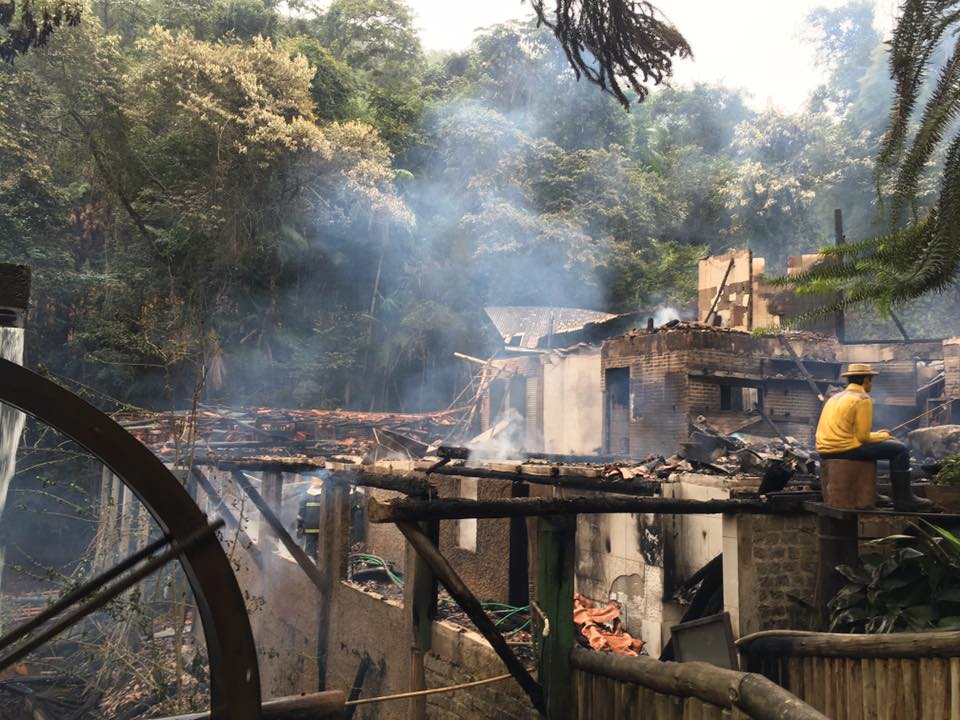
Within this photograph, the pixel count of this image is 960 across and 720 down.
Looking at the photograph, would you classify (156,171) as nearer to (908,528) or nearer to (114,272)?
(114,272)

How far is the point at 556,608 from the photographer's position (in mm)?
4918

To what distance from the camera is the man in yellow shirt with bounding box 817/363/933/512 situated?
5781mm

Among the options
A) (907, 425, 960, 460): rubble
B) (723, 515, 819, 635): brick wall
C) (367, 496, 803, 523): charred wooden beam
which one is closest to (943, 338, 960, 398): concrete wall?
(907, 425, 960, 460): rubble

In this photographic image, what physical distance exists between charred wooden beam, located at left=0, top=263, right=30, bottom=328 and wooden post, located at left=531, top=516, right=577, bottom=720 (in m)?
3.27

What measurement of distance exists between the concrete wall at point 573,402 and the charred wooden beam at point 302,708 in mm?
17470

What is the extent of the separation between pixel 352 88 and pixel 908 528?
31.7 metres

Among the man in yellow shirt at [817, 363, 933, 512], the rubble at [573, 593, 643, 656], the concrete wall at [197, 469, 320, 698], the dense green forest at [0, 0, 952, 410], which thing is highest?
the dense green forest at [0, 0, 952, 410]

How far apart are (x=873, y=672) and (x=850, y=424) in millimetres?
1936

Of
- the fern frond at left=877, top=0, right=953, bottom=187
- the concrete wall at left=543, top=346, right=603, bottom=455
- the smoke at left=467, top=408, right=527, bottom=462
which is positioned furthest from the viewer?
the smoke at left=467, top=408, right=527, bottom=462

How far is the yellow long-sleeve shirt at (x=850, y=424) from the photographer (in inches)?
228

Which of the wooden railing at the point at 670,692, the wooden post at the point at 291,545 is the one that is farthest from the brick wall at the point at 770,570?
the wooden post at the point at 291,545

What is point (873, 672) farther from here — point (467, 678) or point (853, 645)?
point (467, 678)

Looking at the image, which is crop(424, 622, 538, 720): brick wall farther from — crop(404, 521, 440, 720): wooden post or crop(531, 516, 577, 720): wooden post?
crop(531, 516, 577, 720): wooden post

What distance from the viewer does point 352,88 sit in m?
33.2
